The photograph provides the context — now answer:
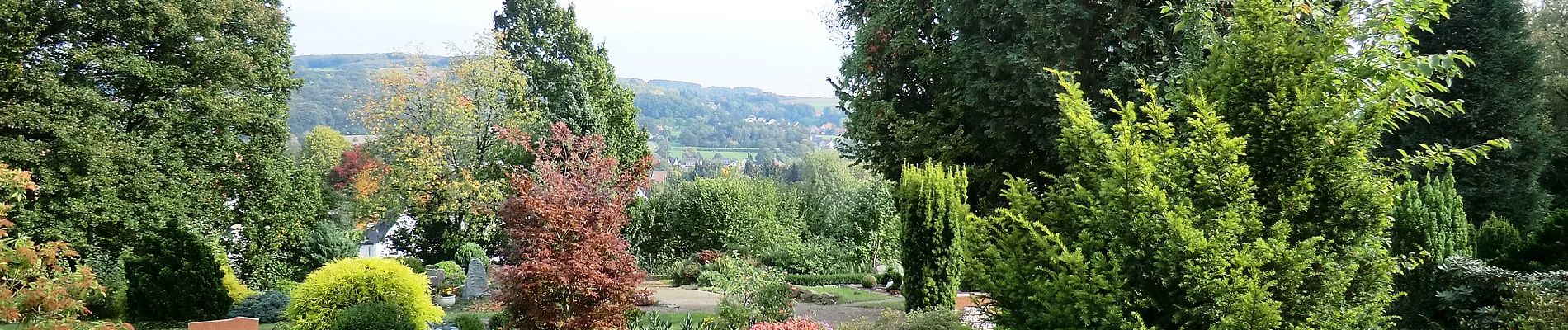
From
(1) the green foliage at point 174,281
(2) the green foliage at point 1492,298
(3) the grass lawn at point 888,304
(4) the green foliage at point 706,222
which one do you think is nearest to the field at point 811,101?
(4) the green foliage at point 706,222

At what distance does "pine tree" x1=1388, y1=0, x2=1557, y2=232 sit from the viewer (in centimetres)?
1562

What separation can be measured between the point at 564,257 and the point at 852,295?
702 centimetres

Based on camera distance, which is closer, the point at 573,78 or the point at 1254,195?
the point at 1254,195

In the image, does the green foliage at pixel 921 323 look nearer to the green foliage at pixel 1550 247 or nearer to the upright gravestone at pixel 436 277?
the green foliage at pixel 1550 247

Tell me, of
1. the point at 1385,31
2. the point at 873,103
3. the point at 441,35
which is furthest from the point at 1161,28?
the point at 441,35

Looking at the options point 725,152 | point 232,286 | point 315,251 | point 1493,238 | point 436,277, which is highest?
point 1493,238

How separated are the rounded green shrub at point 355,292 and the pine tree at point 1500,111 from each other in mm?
17049

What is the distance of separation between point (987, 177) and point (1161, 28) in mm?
2963

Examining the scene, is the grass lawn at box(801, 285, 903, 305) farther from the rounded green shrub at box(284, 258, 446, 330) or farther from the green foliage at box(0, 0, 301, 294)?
the green foliage at box(0, 0, 301, 294)

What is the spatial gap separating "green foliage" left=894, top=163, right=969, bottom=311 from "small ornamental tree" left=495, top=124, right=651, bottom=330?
2.76 metres

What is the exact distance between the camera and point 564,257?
7.59m

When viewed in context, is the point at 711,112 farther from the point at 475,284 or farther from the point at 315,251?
the point at 475,284

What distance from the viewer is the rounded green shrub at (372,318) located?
774 centimetres

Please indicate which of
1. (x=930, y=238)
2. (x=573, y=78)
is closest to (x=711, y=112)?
(x=573, y=78)
